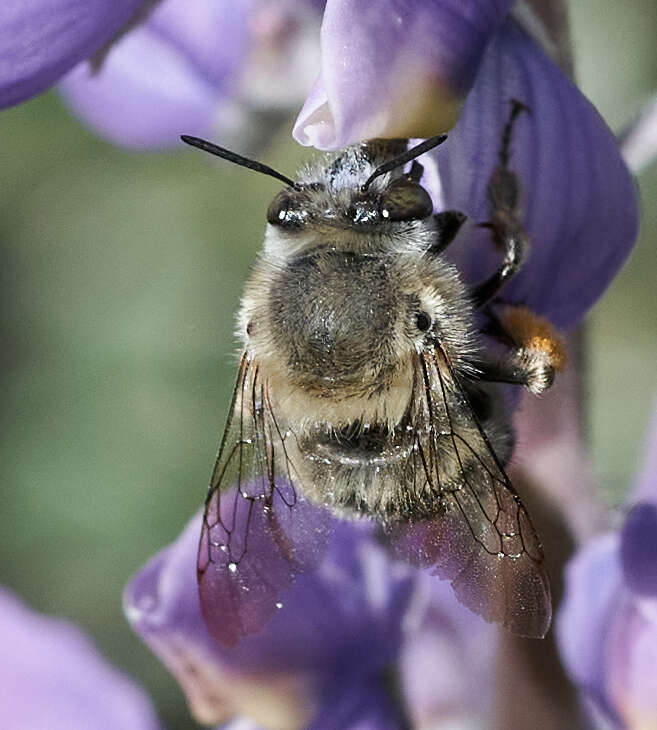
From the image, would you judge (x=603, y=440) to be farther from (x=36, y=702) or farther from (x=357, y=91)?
(x=357, y=91)

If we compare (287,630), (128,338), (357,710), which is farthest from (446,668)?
(128,338)

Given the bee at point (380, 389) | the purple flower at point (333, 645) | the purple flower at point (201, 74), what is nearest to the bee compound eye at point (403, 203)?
the bee at point (380, 389)

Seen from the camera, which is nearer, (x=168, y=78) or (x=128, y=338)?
(x=168, y=78)

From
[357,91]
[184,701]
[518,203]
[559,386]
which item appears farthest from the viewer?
[184,701]

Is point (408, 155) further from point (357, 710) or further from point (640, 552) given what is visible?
point (357, 710)

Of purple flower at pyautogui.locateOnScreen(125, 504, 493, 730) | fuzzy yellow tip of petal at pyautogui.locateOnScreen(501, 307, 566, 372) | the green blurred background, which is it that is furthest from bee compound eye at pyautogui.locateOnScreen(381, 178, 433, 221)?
the green blurred background

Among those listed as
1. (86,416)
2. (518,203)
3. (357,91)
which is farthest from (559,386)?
(86,416)

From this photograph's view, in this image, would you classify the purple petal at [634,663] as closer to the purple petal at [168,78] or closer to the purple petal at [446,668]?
the purple petal at [446,668]
